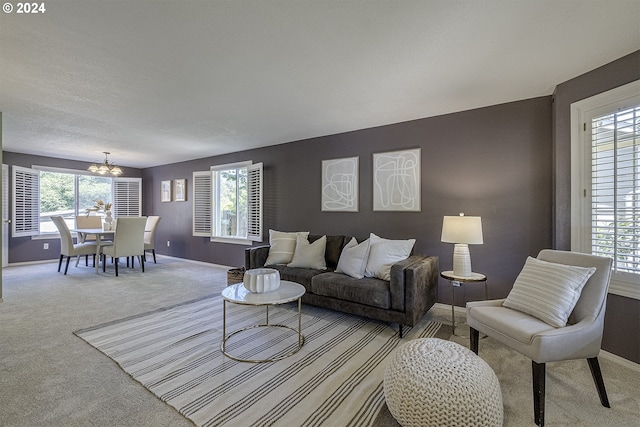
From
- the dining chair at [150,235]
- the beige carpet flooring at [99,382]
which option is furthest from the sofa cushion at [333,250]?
the dining chair at [150,235]

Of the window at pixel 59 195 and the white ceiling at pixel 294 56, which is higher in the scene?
the white ceiling at pixel 294 56

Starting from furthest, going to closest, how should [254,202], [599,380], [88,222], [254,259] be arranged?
1. [88,222]
2. [254,202]
3. [254,259]
4. [599,380]

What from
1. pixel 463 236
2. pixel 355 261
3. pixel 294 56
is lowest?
pixel 355 261

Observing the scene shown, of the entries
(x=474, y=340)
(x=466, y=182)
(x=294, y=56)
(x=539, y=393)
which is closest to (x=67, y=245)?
(x=294, y=56)

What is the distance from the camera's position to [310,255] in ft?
11.6

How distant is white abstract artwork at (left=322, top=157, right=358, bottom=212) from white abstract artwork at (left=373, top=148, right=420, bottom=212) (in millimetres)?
334

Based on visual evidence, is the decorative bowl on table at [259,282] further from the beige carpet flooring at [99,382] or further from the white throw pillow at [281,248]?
the white throw pillow at [281,248]

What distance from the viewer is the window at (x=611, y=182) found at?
6.81 feet

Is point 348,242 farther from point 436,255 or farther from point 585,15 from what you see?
point 585,15

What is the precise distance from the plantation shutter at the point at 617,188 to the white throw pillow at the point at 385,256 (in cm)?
157

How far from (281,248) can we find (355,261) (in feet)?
3.95

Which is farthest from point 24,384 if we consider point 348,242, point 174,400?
point 348,242

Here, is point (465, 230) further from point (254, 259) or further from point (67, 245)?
point (67, 245)

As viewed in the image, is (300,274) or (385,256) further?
(300,274)
